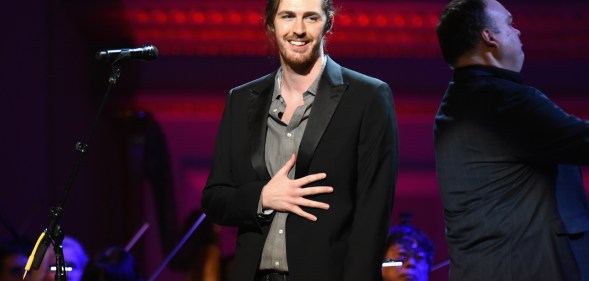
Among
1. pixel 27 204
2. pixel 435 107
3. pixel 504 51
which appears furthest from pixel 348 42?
pixel 504 51

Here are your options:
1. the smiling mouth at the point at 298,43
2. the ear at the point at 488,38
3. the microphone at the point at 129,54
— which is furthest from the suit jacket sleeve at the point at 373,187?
the microphone at the point at 129,54

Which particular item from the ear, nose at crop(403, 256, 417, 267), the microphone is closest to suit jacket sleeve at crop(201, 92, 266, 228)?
the microphone

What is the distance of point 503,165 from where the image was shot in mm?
2943

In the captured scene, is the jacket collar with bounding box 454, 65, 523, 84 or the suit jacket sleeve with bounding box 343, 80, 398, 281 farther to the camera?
the jacket collar with bounding box 454, 65, 523, 84

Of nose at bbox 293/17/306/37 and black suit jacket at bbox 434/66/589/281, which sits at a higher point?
nose at bbox 293/17/306/37

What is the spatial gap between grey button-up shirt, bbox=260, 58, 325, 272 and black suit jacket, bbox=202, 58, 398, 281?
0.07ft

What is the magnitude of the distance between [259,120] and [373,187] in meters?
0.39

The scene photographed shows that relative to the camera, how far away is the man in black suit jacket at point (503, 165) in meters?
2.84

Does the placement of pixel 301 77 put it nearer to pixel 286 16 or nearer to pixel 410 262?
pixel 286 16

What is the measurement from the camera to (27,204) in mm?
5820

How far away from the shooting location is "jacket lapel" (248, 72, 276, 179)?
9.61 feet

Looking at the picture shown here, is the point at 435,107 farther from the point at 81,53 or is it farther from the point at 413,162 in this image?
the point at 81,53

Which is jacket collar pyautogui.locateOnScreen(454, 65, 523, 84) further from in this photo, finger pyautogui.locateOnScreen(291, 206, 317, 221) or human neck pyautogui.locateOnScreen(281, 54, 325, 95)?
finger pyautogui.locateOnScreen(291, 206, 317, 221)

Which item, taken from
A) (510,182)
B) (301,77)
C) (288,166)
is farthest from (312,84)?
(510,182)
